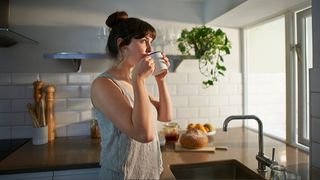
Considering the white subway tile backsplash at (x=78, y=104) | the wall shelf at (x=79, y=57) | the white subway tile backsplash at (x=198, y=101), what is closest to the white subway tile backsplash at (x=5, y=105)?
the white subway tile backsplash at (x=78, y=104)

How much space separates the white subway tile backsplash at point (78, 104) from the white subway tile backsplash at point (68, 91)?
3 cm

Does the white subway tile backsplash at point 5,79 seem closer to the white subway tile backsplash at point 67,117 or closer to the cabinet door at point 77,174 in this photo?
the white subway tile backsplash at point 67,117

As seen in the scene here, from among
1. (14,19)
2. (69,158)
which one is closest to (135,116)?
(69,158)

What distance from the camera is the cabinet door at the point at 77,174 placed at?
1.16 meters

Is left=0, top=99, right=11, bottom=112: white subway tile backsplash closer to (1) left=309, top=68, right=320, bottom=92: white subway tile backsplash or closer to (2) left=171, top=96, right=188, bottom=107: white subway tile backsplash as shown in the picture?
(2) left=171, top=96, right=188, bottom=107: white subway tile backsplash

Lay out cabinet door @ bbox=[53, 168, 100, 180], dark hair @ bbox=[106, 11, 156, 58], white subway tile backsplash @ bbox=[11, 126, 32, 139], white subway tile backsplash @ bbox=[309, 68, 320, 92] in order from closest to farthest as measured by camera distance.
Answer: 1. dark hair @ bbox=[106, 11, 156, 58]
2. white subway tile backsplash @ bbox=[309, 68, 320, 92]
3. cabinet door @ bbox=[53, 168, 100, 180]
4. white subway tile backsplash @ bbox=[11, 126, 32, 139]

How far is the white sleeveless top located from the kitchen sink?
11.3 inches

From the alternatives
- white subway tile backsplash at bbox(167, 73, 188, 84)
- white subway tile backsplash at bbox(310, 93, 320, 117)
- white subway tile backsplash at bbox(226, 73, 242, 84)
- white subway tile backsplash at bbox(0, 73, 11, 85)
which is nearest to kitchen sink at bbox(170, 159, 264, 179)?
white subway tile backsplash at bbox(310, 93, 320, 117)

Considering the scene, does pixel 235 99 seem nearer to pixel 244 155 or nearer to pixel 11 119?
pixel 244 155

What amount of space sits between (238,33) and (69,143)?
1.50 m

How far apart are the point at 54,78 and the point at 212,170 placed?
117 centimetres

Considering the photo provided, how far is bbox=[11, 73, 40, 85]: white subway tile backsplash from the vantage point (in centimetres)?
161

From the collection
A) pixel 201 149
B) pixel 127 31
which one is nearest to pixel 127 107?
pixel 127 31

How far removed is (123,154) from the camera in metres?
0.87
